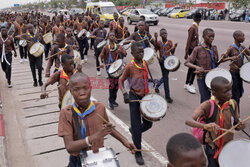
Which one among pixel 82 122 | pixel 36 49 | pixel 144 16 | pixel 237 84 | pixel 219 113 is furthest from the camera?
pixel 144 16

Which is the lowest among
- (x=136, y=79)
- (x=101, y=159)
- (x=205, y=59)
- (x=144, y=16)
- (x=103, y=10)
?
(x=101, y=159)

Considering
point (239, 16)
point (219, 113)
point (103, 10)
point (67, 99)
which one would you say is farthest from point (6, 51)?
point (239, 16)

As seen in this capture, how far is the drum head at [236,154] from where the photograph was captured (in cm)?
274

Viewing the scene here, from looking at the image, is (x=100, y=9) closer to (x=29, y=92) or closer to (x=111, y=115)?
(x=29, y=92)

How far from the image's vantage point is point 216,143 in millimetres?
3146

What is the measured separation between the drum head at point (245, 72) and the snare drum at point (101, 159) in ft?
12.5

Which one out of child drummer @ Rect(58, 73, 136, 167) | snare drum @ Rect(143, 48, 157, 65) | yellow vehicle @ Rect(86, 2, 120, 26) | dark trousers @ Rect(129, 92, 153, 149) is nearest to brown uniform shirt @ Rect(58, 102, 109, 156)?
→ child drummer @ Rect(58, 73, 136, 167)

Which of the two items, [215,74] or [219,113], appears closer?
[219,113]

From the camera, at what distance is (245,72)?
5.29 m

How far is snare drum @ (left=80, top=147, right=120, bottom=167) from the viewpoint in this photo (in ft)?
7.76

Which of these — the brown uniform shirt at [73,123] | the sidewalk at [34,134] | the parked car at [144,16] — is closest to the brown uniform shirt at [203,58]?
the sidewalk at [34,134]

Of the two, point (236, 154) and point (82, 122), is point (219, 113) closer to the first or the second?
point (236, 154)

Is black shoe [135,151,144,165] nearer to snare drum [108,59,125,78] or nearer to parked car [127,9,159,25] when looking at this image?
snare drum [108,59,125,78]

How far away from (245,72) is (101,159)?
3988 millimetres
